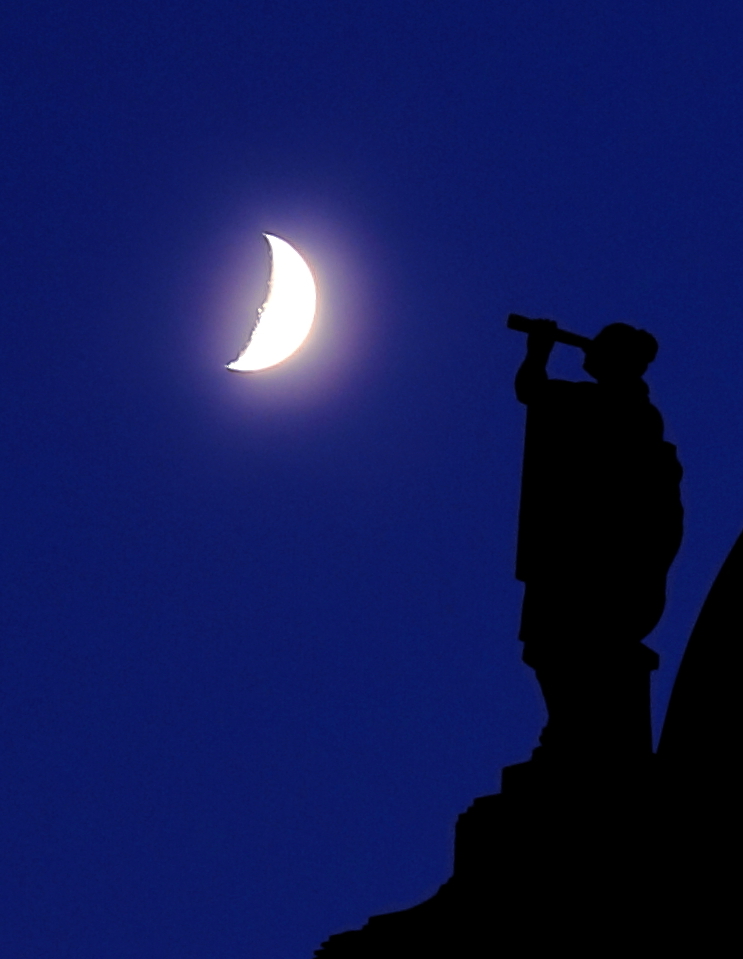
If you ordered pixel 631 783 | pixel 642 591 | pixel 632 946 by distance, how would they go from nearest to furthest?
1. pixel 632 946
2. pixel 631 783
3. pixel 642 591

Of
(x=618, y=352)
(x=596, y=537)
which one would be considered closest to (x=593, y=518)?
(x=596, y=537)

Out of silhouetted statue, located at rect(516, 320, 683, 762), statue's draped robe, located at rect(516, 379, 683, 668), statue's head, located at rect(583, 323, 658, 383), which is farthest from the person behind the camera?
statue's head, located at rect(583, 323, 658, 383)

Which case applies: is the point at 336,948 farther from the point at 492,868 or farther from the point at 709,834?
the point at 709,834

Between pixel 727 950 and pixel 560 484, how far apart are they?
3288 mm

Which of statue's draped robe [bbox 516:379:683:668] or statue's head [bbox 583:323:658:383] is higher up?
statue's head [bbox 583:323:658:383]

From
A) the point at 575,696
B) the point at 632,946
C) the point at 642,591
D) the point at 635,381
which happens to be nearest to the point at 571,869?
the point at 632,946

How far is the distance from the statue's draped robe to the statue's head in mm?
92

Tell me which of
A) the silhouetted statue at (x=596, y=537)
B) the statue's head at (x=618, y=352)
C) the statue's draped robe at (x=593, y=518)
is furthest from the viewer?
the statue's head at (x=618, y=352)

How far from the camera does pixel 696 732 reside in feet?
35.9

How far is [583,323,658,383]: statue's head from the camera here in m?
11.8

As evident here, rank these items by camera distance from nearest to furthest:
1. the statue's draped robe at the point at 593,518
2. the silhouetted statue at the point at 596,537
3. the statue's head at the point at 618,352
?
the silhouetted statue at the point at 596,537 < the statue's draped robe at the point at 593,518 < the statue's head at the point at 618,352

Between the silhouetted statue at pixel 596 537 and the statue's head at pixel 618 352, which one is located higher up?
the statue's head at pixel 618 352

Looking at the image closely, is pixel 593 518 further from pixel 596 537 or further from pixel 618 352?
pixel 618 352

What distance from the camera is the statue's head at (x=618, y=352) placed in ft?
38.6
